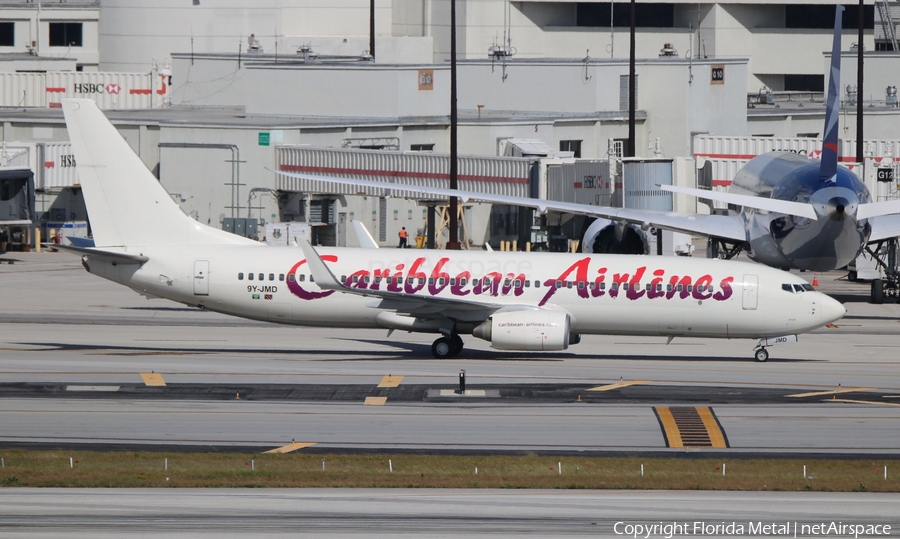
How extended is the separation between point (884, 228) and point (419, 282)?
24.5 m

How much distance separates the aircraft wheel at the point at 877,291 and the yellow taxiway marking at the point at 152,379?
113 feet

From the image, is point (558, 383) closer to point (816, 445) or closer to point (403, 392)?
point (403, 392)

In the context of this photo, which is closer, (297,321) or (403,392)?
(403,392)

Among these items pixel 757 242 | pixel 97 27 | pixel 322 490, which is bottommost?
pixel 322 490

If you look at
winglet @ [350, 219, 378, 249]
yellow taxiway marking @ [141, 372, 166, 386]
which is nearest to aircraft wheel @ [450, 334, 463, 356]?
winglet @ [350, 219, 378, 249]

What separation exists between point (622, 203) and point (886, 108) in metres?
35.2

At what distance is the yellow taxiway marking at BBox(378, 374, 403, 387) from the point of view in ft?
114

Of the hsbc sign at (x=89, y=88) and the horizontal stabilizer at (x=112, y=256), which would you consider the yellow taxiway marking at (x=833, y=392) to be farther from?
the hsbc sign at (x=89, y=88)

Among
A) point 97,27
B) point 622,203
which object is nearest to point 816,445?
point 622,203

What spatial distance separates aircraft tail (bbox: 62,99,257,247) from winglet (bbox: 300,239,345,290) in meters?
5.04

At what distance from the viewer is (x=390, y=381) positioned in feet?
116

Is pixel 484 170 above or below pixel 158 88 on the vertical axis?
below

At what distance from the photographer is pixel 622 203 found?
68.9 m

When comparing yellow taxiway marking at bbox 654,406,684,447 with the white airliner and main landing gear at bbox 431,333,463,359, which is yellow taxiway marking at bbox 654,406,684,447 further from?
main landing gear at bbox 431,333,463,359
